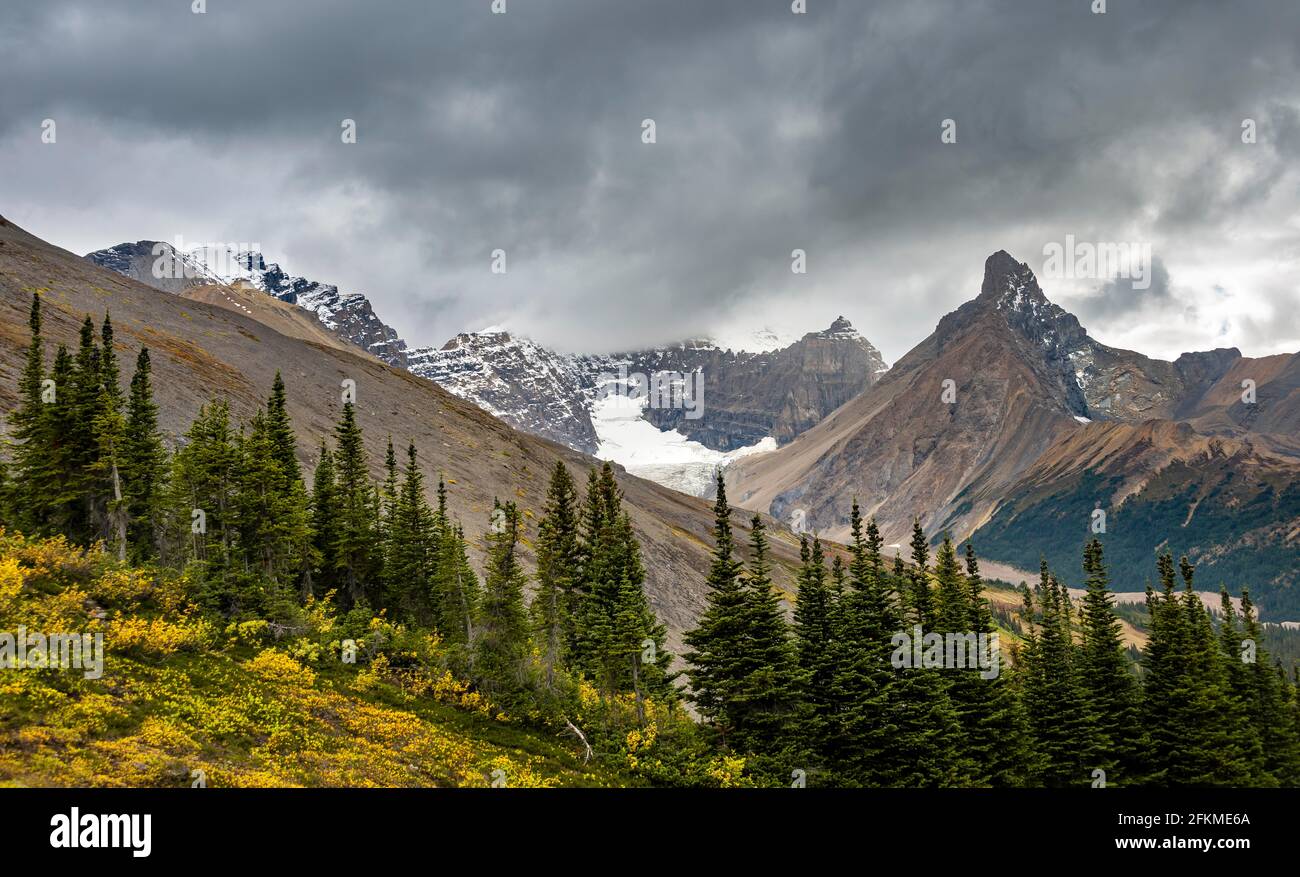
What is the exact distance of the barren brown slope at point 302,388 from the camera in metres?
103

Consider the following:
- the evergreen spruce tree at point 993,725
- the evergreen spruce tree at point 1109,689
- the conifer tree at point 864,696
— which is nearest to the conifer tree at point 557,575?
the conifer tree at point 864,696

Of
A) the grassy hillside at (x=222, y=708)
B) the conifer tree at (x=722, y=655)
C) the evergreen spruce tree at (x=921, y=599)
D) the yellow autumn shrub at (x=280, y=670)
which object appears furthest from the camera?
the evergreen spruce tree at (x=921, y=599)

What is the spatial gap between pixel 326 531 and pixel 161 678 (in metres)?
31.1

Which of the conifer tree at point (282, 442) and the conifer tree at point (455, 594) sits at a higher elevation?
the conifer tree at point (282, 442)

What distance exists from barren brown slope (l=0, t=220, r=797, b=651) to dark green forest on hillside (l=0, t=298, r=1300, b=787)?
3748 centimetres

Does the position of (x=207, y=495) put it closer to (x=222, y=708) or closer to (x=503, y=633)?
(x=503, y=633)

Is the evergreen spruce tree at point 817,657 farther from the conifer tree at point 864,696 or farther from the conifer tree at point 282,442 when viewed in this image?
the conifer tree at point 282,442

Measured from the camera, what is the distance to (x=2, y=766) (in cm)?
2017

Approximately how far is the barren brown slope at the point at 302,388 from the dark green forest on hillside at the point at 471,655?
123 ft

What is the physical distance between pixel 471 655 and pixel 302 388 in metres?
95.7

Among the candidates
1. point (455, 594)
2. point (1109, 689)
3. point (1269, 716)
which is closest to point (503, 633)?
point (455, 594)

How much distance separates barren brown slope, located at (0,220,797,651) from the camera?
337 ft
